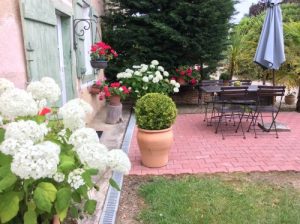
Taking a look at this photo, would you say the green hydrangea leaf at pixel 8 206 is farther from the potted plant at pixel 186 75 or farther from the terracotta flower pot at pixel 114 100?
the potted plant at pixel 186 75

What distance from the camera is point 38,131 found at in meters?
1.38

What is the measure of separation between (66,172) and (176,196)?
1.95m

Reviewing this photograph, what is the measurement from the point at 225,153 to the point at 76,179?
343cm

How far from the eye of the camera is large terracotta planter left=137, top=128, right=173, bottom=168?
384 cm

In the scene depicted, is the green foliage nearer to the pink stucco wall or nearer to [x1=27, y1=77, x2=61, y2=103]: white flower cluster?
the pink stucco wall

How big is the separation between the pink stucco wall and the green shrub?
4.93 feet

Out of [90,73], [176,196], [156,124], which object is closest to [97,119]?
[90,73]

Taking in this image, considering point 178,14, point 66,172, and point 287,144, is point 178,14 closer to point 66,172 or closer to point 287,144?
point 287,144

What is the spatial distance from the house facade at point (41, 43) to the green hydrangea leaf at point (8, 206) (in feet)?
5.41

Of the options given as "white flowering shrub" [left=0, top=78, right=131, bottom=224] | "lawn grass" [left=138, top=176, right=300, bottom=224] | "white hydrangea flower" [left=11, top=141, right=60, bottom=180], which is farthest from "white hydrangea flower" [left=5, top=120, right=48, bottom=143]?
"lawn grass" [left=138, top=176, right=300, bottom=224]

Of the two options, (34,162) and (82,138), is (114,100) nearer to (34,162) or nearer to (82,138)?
(82,138)

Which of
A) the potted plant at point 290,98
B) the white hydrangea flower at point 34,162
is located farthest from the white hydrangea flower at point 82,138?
the potted plant at point 290,98

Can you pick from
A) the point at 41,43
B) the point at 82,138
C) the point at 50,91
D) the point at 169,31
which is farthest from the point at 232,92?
the point at 82,138

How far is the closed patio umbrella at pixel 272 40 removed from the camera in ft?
17.5
